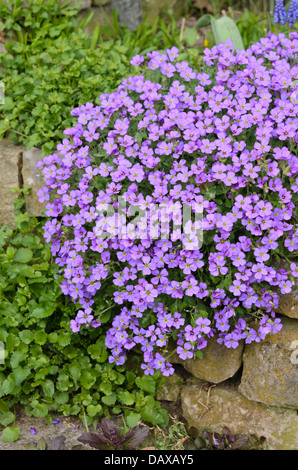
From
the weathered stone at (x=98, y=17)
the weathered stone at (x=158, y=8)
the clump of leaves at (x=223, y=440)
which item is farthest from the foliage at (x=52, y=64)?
the clump of leaves at (x=223, y=440)

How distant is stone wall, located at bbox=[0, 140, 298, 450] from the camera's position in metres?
2.64

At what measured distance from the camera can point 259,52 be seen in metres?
2.86

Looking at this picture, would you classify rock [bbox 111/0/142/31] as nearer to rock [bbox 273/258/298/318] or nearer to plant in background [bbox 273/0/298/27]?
plant in background [bbox 273/0/298/27]

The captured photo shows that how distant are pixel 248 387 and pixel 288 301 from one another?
49 cm

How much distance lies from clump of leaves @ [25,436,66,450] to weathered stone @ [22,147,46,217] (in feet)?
4.42

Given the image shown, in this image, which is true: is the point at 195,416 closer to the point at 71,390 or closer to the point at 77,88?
the point at 71,390

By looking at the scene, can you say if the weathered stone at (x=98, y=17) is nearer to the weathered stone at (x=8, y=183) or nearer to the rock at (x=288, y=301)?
the weathered stone at (x=8, y=183)

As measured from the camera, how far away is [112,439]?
248 cm

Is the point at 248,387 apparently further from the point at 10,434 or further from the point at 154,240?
the point at 10,434

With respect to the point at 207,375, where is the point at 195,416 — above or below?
below

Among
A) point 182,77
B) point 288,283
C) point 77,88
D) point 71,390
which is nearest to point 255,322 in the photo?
point 288,283

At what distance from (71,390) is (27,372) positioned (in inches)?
11.0

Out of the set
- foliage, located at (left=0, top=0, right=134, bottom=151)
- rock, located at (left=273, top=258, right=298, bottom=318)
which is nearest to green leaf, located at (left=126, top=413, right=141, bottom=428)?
rock, located at (left=273, top=258, right=298, bottom=318)

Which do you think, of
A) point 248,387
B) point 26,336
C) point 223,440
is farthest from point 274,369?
point 26,336
